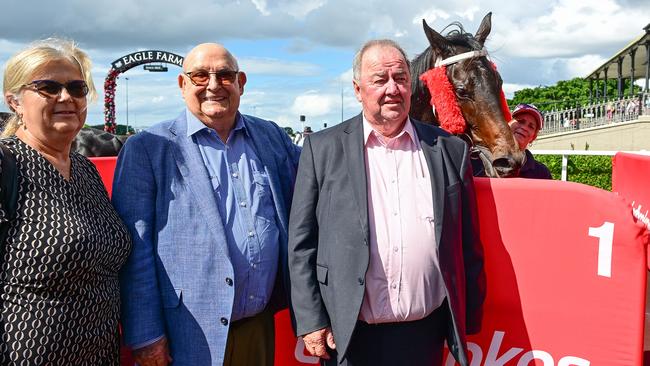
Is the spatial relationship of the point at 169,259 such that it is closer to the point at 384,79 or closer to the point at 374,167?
the point at 374,167

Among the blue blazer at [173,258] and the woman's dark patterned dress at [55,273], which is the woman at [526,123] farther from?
the woman's dark patterned dress at [55,273]

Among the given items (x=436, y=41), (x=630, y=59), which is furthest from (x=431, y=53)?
(x=630, y=59)

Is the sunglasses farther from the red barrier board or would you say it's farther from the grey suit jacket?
the red barrier board

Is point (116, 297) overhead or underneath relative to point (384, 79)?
underneath

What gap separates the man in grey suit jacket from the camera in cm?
228

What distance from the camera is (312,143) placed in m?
2.46

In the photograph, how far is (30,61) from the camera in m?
2.08

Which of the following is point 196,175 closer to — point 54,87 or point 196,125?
point 196,125

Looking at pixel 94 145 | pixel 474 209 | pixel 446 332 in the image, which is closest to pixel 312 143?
pixel 474 209

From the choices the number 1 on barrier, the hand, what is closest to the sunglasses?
the hand

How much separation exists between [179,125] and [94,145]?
4160 mm

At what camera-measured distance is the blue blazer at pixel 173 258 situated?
7.59ft

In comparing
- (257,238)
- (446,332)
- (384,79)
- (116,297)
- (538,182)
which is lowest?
(446,332)

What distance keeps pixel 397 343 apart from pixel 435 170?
2.36 feet
